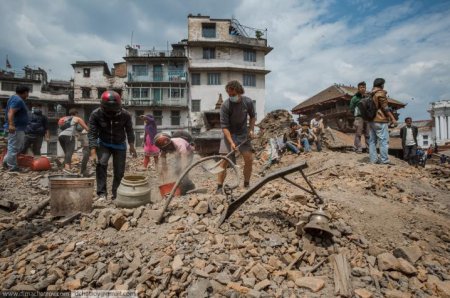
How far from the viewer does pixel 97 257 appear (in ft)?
9.11

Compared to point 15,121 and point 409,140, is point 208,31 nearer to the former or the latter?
point 409,140

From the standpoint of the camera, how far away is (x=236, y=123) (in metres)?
4.76

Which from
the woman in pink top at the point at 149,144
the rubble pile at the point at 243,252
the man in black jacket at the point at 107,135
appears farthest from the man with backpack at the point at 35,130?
the rubble pile at the point at 243,252

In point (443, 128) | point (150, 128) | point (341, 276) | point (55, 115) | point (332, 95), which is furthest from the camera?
point (443, 128)

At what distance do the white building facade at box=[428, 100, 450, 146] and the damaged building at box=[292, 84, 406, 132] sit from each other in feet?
55.6

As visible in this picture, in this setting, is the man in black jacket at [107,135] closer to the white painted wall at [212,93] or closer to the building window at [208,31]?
the white painted wall at [212,93]

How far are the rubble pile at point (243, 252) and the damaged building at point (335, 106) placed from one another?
74.7 feet

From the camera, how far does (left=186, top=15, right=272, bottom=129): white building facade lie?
3319 centimetres

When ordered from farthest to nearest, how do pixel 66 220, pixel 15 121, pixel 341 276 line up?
1. pixel 15 121
2. pixel 66 220
3. pixel 341 276

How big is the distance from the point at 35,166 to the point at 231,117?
6.10 meters

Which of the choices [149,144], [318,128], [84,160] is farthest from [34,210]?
[318,128]

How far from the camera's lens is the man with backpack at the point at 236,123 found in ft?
14.9

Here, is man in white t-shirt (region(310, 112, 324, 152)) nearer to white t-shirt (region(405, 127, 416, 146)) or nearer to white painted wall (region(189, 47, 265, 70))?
white t-shirt (region(405, 127, 416, 146))

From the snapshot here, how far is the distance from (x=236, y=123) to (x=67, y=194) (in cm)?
296
